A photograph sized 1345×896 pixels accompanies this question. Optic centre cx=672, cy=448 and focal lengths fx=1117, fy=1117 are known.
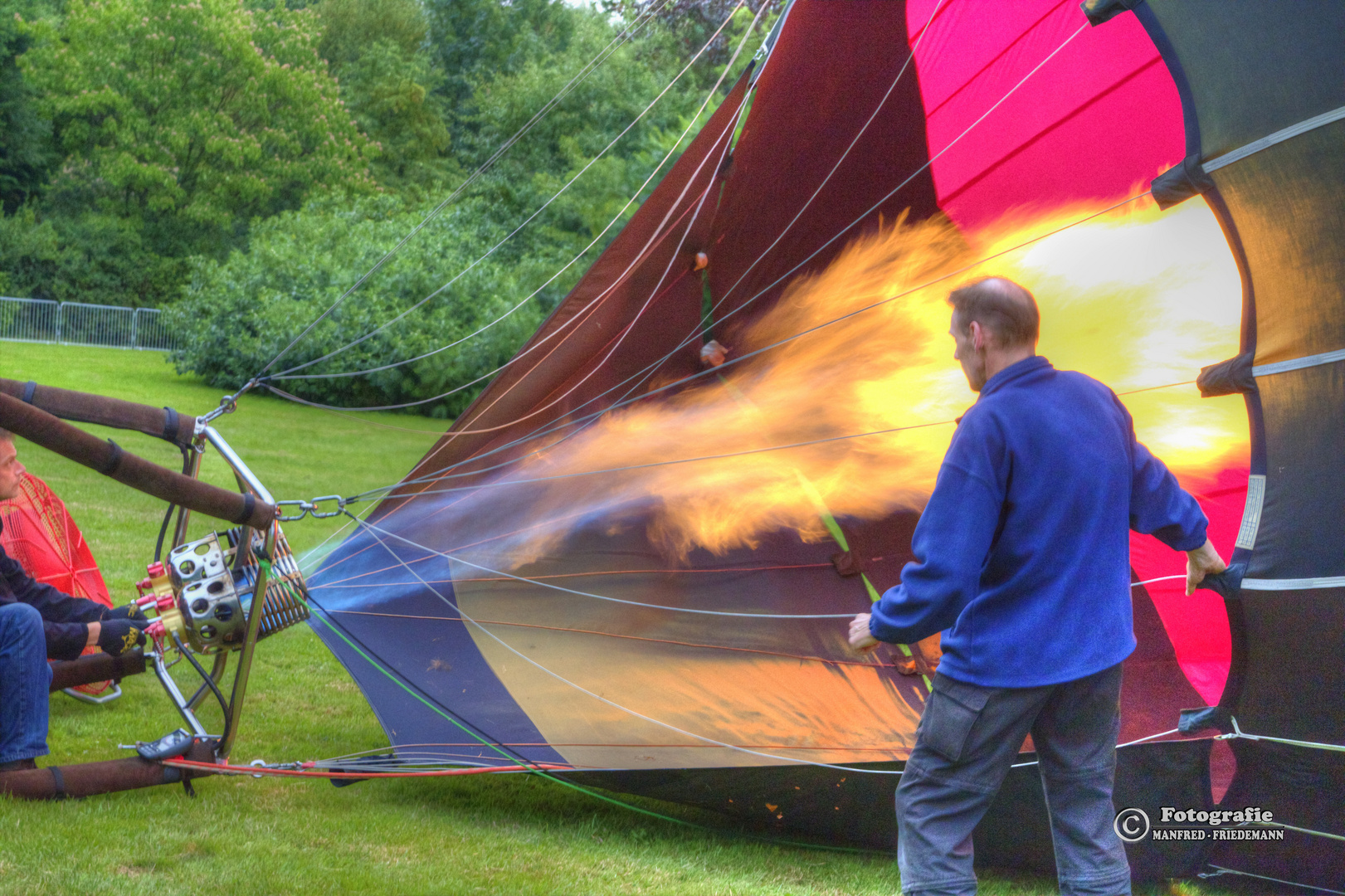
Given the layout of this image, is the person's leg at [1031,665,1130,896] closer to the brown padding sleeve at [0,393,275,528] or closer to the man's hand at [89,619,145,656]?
the brown padding sleeve at [0,393,275,528]

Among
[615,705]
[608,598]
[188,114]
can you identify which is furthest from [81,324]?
[615,705]

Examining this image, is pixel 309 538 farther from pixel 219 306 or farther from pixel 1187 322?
pixel 219 306

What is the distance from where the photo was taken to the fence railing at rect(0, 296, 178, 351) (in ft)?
87.6

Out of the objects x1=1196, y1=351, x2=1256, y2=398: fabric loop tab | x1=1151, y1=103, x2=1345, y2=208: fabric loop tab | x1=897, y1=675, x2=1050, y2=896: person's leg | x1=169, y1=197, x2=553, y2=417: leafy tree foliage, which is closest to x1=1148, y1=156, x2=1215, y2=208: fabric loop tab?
x1=1151, y1=103, x2=1345, y2=208: fabric loop tab

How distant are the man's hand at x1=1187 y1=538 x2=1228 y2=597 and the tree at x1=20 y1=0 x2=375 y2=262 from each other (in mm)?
30742

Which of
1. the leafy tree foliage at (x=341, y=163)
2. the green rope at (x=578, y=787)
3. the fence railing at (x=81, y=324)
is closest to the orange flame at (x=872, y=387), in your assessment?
the green rope at (x=578, y=787)

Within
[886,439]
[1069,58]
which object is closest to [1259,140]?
[1069,58]

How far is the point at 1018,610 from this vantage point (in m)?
2.27

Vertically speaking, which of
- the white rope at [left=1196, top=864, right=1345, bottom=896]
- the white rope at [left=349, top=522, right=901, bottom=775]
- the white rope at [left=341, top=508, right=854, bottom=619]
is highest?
the white rope at [left=341, top=508, right=854, bottom=619]

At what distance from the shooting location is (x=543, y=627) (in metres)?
4.28

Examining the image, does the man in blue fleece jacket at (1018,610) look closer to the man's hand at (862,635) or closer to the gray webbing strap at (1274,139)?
the man's hand at (862,635)

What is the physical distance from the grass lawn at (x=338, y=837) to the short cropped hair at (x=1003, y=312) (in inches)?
68.8

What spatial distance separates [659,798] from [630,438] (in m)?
1.51

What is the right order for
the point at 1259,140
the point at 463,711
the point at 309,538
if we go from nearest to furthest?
1. the point at 1259,140
2. the point at 463,711
3. the point at 309,538
